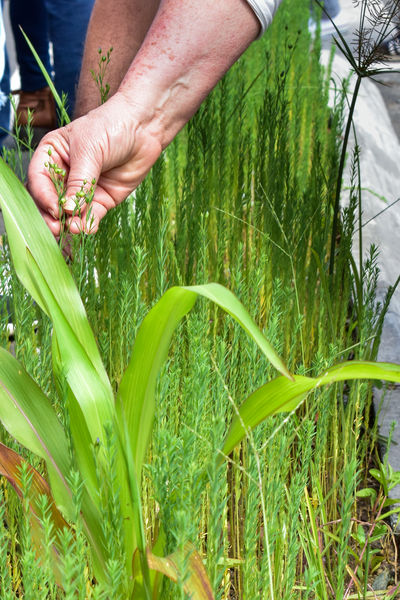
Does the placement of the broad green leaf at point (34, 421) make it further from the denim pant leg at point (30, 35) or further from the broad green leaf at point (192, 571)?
the denim pant leg at point (30, 35)

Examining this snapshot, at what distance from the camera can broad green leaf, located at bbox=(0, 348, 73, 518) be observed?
3.69ft

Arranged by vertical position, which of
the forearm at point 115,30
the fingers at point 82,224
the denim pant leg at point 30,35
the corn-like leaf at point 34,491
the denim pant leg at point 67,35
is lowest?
the corn-like leaf at point 34,491

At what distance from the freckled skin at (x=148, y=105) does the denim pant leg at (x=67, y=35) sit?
2204 millimetres

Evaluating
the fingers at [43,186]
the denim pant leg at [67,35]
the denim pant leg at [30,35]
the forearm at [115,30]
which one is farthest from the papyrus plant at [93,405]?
the denim pant leg at [30,35]

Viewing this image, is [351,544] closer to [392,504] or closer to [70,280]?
[392,504]

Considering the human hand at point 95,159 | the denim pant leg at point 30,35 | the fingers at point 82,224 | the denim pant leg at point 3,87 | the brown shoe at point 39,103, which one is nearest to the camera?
the fingers at point 82,224

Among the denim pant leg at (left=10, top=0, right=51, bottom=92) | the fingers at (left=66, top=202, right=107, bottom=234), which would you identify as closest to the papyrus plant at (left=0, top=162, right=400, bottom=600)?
the fingers at (left=66, top=202, right=107, bottom=234)

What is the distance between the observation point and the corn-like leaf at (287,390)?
42.6 inches

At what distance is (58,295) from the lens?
3.90 ft

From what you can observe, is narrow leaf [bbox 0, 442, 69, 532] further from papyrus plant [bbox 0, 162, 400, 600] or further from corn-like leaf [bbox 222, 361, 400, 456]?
corn-like leaf [bbox 222, 361, 400, 456]

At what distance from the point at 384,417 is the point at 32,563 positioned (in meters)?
1.24

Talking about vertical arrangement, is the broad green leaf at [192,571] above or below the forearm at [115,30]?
below

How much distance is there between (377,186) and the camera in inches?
134

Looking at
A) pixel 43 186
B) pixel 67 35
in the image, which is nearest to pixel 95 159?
pixel 43 186
